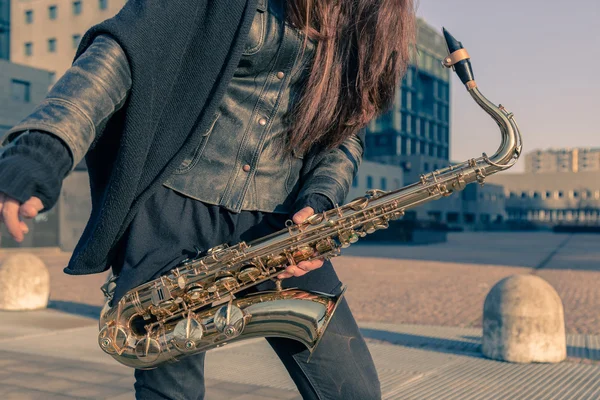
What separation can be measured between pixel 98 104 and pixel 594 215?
104 m

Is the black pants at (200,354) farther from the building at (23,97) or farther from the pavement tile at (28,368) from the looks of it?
the building at (23,97)

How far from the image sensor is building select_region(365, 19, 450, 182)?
74.4 meters

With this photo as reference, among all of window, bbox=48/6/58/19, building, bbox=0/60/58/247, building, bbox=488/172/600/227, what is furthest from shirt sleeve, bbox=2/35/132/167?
building, bbox=488/172/600/227

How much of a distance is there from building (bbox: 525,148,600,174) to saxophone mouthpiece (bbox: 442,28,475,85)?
18045 cm

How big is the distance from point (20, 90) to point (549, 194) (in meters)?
90.0

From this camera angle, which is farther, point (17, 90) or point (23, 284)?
point (17, 90)

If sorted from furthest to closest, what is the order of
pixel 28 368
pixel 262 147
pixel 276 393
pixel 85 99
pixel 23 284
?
pixel 23 284
pixel 28 368
pixel 276 393
pixel 262 147
pixel 85 99

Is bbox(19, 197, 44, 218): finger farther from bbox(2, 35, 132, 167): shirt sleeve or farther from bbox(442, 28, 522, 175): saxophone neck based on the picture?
bbox(442, 28, 522, 175): saxophone neck

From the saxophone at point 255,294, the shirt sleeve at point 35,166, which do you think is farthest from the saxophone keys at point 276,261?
the shirt sleeve at point 35,166

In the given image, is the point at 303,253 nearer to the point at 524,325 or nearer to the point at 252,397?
the point at 252,397

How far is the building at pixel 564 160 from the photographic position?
570ft

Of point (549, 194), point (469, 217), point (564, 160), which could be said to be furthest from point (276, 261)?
point (564, 160)

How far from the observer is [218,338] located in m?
2.03

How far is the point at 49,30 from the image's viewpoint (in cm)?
5431
